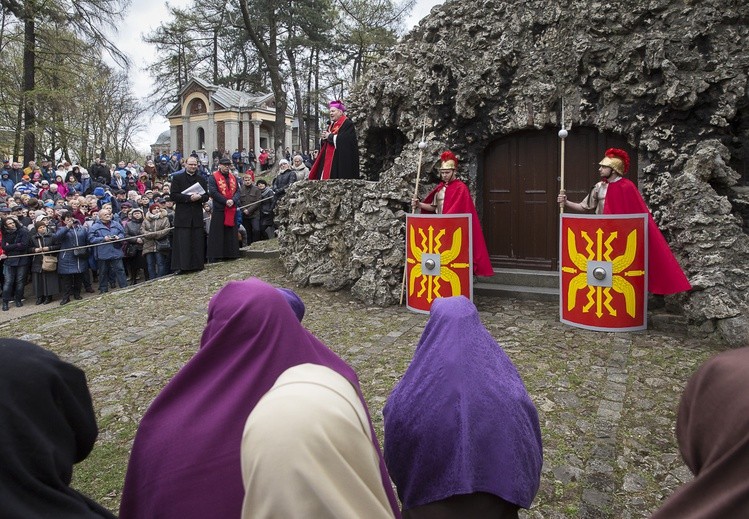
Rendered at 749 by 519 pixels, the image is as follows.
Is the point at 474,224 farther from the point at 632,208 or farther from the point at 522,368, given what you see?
the point at 522,368

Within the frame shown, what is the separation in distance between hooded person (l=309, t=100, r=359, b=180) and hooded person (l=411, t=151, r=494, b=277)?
2083 mm

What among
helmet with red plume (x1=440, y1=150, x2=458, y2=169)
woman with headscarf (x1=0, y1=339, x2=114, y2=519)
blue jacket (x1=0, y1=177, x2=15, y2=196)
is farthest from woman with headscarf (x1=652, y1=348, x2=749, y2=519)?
blue jacket (x1=0, y1=177, x2=15, y2=196)

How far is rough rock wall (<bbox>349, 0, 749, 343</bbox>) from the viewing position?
674cm

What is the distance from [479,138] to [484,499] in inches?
294

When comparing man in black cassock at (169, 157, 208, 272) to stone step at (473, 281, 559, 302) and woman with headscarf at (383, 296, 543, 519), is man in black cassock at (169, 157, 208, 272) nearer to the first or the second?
stone step at (473, 281, 559, 302)

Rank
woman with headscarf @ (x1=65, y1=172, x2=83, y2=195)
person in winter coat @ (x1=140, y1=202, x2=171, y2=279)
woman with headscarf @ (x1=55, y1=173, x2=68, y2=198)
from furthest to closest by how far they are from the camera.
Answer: woman with headscarf @ (x1=65, y1=172, x2=83, y2=195) < woman with headscarf @ (x1=55, y1=173, x2=68, y2=198) < person in winter coat @ (x1=140, y1=202, x2=171, y2=279)

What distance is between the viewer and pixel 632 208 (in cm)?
687

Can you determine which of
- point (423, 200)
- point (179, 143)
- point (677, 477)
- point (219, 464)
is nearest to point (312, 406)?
point (219, 464)

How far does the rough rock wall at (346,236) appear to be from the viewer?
8.33 metres

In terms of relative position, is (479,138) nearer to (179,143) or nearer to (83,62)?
(83,62)

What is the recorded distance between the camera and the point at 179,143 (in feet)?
141

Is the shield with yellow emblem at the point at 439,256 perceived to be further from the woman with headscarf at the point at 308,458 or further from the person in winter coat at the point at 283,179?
the woman with headscarf at the point at 308,458

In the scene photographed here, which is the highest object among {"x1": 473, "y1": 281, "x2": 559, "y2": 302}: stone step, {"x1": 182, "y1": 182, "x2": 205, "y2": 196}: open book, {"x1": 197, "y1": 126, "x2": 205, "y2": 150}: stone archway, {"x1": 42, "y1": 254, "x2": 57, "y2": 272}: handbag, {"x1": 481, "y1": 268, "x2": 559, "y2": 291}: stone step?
{"x1": 197, "y1": 126, "x2": 205, "y2": 150}: stone archway

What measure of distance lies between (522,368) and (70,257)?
8085 millimetres
